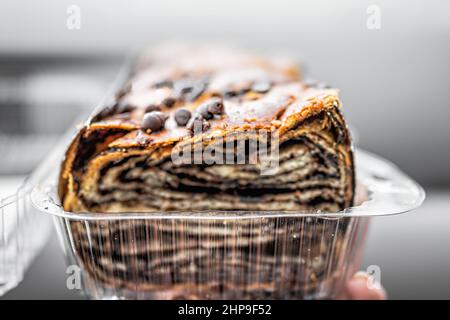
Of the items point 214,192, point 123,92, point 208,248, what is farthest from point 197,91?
point 208,248

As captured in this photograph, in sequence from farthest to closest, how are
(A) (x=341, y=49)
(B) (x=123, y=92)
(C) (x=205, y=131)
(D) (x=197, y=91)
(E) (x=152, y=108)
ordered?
(A) (x=341, y=49), (B) (x=123, y=92), (D) (x=197, y=91), (E) (x=152, y=108), (C) (x=205, y=131)

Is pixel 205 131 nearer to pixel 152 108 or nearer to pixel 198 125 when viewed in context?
pixel 198 125

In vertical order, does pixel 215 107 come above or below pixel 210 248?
above

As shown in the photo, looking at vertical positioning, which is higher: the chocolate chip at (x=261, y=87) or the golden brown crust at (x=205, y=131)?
the chocolate chip at (x=261, y=87)

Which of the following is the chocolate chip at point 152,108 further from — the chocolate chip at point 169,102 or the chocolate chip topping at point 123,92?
the chocolate chip topping at point 123,92

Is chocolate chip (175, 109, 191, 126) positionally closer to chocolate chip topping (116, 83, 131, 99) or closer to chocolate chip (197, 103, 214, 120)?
chocolate chip (197, 103, 214, 120)

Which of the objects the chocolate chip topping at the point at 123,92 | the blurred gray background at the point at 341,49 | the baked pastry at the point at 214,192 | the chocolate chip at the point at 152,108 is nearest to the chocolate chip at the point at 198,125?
the baked pastry at the point at 214,192

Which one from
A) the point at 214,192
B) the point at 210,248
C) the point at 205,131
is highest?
the point at 205,131
